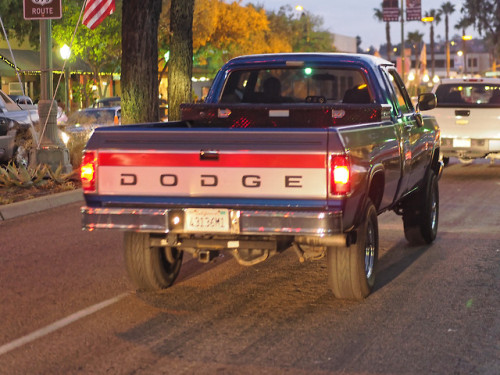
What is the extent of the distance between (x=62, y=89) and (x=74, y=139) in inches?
1155

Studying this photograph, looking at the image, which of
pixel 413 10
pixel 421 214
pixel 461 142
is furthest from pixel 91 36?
pixel 421 214

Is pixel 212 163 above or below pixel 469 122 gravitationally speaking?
below

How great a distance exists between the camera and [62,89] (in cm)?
4894

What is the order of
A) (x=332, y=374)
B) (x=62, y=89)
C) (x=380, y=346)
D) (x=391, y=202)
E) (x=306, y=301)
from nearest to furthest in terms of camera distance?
(x=332, y=374) < (x=380, y=346) < (x=306, y=301) < (x=391, y=202) < (x=62, y=89)

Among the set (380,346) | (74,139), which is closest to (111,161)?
(380,346)

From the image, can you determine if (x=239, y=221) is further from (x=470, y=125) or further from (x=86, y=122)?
(x=86, y=122)

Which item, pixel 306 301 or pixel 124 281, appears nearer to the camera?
pixel 306 301

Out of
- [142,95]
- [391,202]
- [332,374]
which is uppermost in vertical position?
[142,95]

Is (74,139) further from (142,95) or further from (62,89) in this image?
(62,89)

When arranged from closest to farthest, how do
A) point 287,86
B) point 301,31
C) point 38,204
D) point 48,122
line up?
1. point 287,86
2. point 38,204
3. point 48,122
4. point 301,31

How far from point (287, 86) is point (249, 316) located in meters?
3.20

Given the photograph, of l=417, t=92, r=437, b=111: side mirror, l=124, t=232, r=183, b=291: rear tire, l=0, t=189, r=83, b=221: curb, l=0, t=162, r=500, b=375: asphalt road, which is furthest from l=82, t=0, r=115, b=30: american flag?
l=124, t=232, r=183, b=291: rear tire

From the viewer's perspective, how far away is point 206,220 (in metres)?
7.36

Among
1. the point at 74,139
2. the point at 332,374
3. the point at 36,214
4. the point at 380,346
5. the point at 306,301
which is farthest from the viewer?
the point at 74,139
